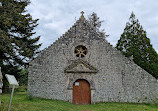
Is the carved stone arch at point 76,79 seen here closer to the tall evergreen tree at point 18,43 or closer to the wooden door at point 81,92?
the wooden door at point 81,92

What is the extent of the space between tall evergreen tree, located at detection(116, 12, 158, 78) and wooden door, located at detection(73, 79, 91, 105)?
5.41m

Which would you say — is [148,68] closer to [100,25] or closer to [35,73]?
[35,73]

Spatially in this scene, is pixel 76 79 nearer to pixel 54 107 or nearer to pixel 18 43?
pixel 54 107

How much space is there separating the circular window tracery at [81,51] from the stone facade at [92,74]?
218 millimetres

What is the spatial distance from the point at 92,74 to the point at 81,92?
5.18 feet

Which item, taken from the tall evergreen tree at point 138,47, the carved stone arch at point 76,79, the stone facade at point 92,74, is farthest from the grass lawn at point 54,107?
the tall evergreen tree at point 138,47

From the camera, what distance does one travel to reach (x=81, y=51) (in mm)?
11531

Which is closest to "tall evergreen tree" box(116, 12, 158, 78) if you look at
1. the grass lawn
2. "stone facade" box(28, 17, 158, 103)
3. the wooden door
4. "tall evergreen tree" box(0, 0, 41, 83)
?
"stone facade" box(28, 17, 158, 103)

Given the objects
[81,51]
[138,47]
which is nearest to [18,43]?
[81,51]

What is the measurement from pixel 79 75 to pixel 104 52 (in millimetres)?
2683

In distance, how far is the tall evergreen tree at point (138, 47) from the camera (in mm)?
12375

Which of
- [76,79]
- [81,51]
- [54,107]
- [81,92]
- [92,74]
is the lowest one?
[54,107]

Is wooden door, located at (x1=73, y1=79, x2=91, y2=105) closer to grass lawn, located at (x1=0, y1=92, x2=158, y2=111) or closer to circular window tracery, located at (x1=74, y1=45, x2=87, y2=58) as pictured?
grass lawn, located at (x1=0, y1=92, x2=158, y2=111)

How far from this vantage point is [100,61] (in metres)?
11.2
